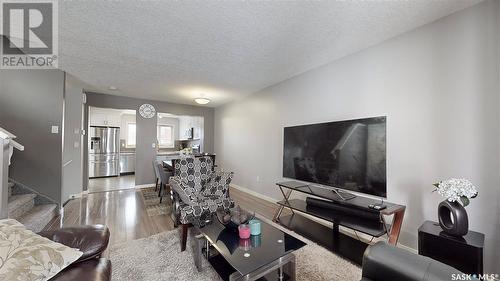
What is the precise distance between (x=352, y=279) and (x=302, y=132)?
1.88 metres

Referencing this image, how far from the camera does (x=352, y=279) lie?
5.83ft

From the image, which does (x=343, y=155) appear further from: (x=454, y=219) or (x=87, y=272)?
(x=87, y=272)

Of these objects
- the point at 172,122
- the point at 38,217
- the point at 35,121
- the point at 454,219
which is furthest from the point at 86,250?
the point at 172,122

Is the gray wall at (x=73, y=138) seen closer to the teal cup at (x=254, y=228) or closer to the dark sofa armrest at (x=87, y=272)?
the dark sofa armrest at (x=87, y=272)

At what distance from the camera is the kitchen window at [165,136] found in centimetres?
847

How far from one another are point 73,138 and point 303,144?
4910mm

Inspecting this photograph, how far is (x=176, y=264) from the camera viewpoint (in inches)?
78.0

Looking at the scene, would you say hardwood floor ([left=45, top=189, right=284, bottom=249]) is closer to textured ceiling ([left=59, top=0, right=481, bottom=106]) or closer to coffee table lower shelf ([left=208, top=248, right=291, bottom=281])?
coffee table lower shelf ([left=208, top=248, right=291, bottom=281])

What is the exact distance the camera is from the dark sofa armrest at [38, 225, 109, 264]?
4.20 ft

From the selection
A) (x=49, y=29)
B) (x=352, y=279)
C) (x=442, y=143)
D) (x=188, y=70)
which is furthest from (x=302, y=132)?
(x=49, y=29)

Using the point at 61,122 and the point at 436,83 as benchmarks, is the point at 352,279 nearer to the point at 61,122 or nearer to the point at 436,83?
the point at 436,83

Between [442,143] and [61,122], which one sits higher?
[61,122]

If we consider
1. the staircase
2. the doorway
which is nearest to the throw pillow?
the staircase

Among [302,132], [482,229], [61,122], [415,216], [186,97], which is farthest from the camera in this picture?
[186,97]
